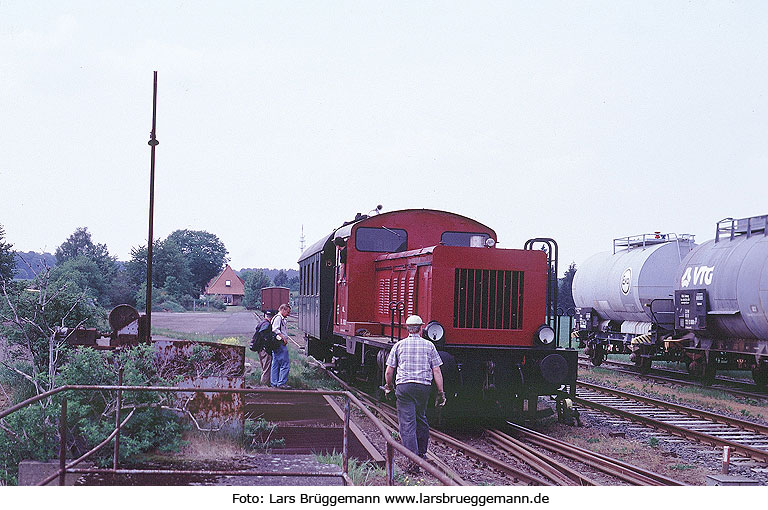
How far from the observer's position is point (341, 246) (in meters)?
13.0

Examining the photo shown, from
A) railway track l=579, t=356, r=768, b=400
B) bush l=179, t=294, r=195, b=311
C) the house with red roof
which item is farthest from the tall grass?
the house with red roof

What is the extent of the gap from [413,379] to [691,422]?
6244 millimetres

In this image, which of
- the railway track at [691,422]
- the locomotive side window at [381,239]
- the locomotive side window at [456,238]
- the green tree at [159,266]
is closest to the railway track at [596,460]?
the railway track at [691,422]

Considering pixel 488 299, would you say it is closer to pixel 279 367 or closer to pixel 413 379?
pixel 413 379

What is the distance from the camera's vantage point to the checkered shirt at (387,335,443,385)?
7.94 metres

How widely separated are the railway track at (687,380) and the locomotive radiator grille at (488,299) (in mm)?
7944

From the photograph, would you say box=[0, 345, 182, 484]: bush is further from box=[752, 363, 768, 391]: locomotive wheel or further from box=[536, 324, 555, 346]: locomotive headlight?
box=[752, 363, 768, 391]: locomotive wheel

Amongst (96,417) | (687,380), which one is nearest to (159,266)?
(687,380)

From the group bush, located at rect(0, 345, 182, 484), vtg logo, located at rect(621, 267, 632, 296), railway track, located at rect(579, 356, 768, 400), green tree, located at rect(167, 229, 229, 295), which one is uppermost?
green tree, located at rect(167, 229, 229, 295)

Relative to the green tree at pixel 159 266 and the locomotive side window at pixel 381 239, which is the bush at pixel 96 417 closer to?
the locomotive side window at pixel 381 239

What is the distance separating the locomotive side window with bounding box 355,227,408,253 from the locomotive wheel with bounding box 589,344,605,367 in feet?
43.1

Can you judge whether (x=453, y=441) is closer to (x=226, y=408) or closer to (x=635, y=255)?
(x=226, y=408)

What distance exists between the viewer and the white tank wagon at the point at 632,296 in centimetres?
1983

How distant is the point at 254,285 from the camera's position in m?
79.9
